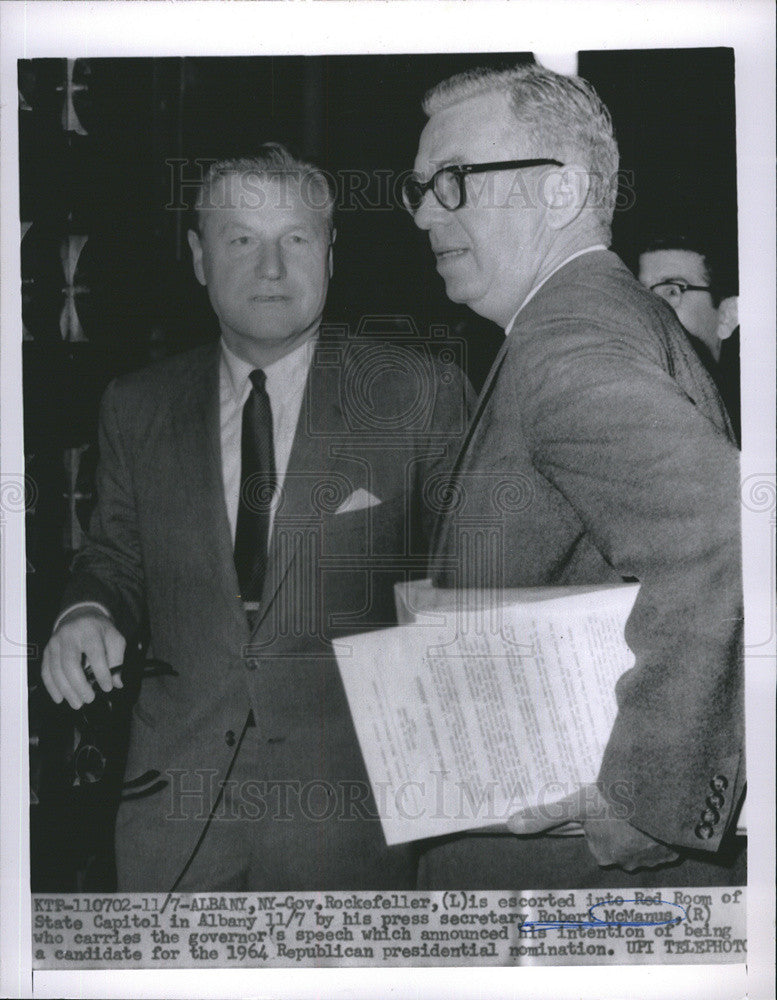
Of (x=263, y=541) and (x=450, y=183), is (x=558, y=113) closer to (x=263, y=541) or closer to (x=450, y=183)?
(x=450, y=183)

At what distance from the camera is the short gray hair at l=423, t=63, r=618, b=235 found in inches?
67.9

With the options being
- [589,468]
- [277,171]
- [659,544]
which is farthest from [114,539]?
[659,544]

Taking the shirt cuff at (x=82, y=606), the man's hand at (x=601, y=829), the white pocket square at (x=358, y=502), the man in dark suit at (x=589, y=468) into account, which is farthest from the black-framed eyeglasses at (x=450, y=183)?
the man's hand at (x=601, y=829)

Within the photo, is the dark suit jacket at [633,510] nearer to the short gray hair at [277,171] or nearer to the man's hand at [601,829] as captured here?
the man's hand at [601,829]

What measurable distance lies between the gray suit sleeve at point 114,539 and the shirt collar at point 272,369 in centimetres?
19

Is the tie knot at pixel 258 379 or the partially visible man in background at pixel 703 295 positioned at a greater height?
the partially visible man in background at pixel 703 295

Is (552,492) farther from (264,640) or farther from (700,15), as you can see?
(700,15)

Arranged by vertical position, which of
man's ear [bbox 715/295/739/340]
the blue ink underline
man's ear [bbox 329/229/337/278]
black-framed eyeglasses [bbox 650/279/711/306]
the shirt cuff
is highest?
man's ear [bbox 329/229/337/278]

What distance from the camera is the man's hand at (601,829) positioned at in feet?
5.65

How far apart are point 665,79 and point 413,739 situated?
1154 millimetres

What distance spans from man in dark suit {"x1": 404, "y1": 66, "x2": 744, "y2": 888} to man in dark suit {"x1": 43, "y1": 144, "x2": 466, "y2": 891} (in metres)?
0.12

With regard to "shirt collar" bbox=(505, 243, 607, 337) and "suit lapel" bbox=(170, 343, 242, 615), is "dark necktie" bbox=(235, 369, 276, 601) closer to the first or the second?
"suit lapel" bbox=(170, 343, 242, 615)

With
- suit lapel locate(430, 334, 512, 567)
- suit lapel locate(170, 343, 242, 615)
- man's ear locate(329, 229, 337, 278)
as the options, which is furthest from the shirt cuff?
man's ear locate(329, 229, 337, 278)

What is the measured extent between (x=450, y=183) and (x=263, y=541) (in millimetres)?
656
